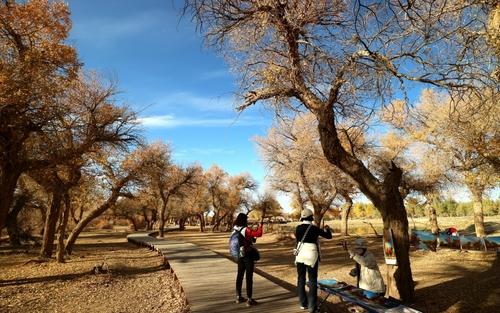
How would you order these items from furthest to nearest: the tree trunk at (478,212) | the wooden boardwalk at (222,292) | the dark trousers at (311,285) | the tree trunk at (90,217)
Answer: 1. the tree trunk at (478,212)
2. the tree trunk at (90,217)
3. the wooden boardwalk at (222,292)
4. the dark trousers at (311,285)

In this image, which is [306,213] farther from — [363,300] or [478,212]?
[478,212]

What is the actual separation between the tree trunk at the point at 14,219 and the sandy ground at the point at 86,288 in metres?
9.31

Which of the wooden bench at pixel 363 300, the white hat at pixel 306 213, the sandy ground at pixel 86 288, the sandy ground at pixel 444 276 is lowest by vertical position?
the sandy ground at pixel 86 288

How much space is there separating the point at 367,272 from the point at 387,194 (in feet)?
5.24

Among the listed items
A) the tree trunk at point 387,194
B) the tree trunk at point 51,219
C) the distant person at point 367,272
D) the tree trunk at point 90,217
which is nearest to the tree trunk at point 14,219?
the tree trunk at point 90,217

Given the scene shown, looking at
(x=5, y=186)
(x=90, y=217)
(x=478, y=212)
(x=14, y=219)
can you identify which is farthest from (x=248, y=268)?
(x=14, y=219)

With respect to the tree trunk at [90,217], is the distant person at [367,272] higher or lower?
lower

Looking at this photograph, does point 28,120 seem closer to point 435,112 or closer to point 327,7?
point 327,7

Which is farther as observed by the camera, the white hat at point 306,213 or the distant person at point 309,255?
the white hat at point 306,213

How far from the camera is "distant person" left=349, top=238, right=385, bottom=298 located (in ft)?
22.9

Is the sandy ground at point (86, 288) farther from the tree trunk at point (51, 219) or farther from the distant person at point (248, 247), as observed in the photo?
the distant person at point (248, 247)

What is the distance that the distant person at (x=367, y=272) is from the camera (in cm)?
697

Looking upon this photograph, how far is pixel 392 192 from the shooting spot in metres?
7.73

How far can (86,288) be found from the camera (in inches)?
447
